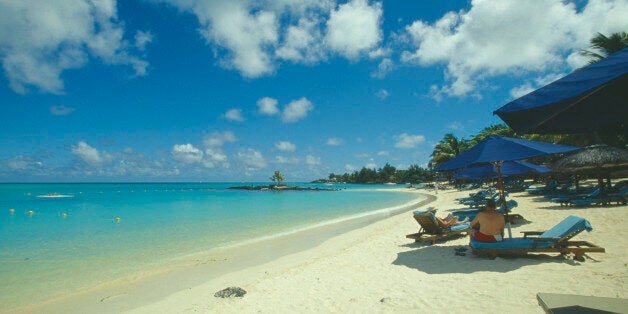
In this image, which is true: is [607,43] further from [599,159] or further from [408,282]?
[408,282]

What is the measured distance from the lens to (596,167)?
13.3 metres

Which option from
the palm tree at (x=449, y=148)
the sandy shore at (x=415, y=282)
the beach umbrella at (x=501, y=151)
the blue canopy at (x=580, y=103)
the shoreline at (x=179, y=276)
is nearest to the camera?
the blue canopy at (x=580, y=103)

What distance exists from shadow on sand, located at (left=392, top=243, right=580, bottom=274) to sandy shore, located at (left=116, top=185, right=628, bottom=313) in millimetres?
16

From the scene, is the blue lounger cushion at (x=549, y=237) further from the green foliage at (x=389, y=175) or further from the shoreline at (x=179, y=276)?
the green foliage at (x=389, y=175)

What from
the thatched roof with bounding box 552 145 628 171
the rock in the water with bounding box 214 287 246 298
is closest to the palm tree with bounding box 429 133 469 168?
the thatched roof with bounding box 552 145 628 171

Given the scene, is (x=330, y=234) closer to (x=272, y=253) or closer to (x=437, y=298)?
(x=272, y=253)

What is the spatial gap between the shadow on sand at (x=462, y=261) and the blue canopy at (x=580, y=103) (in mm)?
3367

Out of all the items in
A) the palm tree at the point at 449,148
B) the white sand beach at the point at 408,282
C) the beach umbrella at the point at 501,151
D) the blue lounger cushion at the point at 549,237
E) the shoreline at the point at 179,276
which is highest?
the palm tree at the point at 449,148

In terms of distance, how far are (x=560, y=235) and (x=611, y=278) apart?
1192 mm

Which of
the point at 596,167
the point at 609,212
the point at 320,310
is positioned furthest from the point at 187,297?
the point at 596,167

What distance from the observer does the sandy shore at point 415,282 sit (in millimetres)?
4336

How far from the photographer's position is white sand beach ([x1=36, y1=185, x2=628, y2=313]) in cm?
434

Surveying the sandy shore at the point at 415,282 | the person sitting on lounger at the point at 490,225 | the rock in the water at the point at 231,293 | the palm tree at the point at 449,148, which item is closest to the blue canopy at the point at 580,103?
the sandy shore at the point at 415,282

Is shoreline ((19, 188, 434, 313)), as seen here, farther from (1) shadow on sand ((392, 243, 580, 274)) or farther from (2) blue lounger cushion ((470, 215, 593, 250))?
(2) blue lounger cushion ((470, 215, 593, 250))
